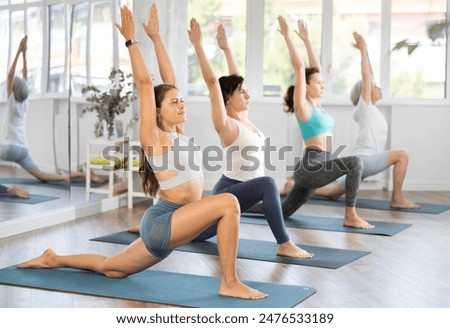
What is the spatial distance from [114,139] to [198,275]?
2.69 metres

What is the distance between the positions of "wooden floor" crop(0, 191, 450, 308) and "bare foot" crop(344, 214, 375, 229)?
0.23 meters


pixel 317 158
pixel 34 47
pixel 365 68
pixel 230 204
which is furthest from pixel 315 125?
pixel 230 204

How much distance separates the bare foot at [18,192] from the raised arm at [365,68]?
2.58 m

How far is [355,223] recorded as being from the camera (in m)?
5.82

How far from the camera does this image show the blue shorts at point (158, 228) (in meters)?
3.68

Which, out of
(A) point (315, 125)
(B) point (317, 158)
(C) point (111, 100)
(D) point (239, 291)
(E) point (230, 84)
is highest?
(E) point (230, 84)

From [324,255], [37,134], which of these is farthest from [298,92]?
[37,134]

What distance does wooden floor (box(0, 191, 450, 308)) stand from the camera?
373 cm

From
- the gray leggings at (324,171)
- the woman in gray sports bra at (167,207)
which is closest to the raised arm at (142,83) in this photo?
the woman in gray sports bra at (167,207)

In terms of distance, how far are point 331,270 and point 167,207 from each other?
3.61 feet

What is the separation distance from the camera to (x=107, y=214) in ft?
21.0

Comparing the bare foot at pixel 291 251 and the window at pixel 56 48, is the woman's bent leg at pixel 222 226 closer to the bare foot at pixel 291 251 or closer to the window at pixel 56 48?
the bare foot at pixel 291 251

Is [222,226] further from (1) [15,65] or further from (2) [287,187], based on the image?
(2) [287,187]
